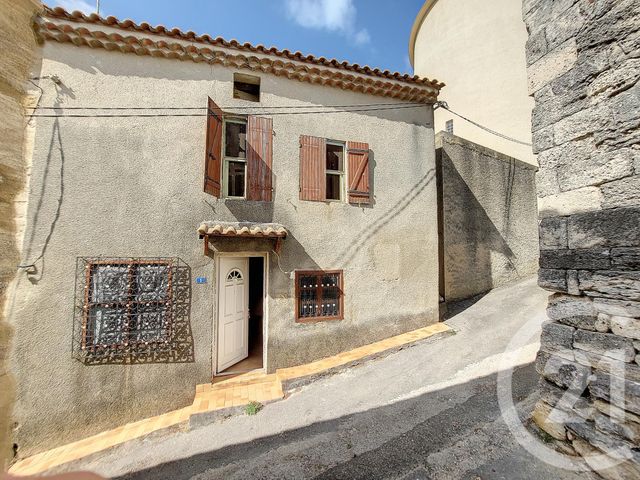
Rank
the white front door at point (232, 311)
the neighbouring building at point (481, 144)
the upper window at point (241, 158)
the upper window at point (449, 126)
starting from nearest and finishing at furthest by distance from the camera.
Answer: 1. the upper window at point (241, 158)
2. the white front door at point (232, 311)
3. the neighbouring building at point (481, 144)
4. the upper window at point (449, 126)

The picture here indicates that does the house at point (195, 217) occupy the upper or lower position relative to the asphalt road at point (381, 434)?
upper

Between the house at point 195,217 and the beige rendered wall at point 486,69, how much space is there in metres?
6.29

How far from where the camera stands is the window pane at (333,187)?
637cm

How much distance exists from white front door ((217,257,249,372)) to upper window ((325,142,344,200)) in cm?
251

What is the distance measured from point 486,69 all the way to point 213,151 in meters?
11.9

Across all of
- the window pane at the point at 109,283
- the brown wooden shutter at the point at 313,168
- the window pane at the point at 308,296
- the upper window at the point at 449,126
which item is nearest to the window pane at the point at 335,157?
the brown wooden shutter at the point at 313,168

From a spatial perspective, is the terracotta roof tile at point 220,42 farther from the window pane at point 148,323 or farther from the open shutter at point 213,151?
the window pane at point 148,323

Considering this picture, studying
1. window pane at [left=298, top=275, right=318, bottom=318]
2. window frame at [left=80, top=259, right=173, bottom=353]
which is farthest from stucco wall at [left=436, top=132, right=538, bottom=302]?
window frame at [left=80, top=259, right=173, bottom=353]

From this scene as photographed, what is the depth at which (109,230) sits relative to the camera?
4.76 m

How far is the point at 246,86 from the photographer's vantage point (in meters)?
6.12

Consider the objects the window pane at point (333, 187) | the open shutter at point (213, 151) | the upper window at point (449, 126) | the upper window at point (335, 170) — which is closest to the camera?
the open shutter at point (213, 151)

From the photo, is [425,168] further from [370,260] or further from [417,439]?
[417,439]

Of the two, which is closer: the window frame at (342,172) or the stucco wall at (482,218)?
the window frame at (342,172)

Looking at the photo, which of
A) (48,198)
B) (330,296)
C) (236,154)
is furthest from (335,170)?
(48,198)
